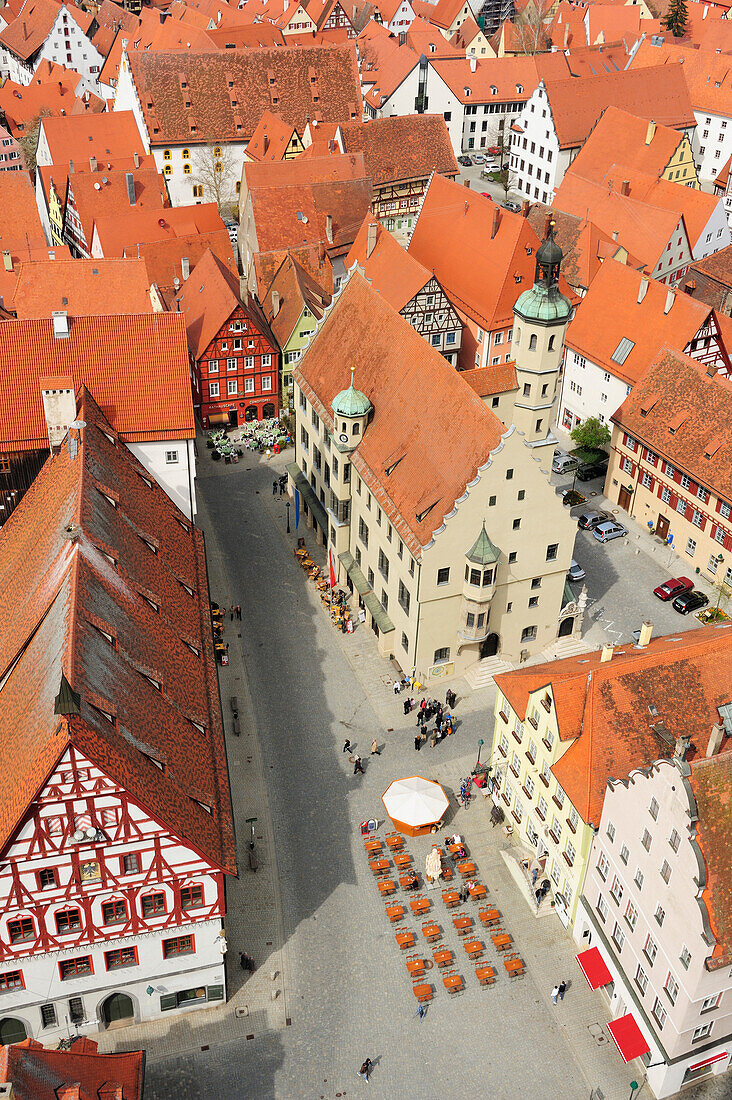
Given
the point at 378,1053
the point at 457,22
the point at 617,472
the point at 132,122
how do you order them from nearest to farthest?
the point at 378,1053
the point at 617,472
the point at 132,122
the point at 457,22

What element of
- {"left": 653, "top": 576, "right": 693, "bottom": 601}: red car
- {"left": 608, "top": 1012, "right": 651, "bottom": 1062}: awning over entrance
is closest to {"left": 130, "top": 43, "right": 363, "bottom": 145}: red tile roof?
{"left": 653, "top": 576, "right": 693, "bottom": 601}: red car

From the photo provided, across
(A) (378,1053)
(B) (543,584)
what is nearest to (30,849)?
(A) (378,1053)

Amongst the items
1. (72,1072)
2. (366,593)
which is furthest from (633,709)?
(72,1072)

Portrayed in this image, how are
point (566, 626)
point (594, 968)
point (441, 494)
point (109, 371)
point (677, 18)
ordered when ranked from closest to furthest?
point (594, 968) < point (441, 494) < point (109, 371) < point (566, 626) < point (677, 18)

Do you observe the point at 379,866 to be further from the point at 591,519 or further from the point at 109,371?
the point at 591,519

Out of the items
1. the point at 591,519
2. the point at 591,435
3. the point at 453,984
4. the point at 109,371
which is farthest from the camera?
the point at 591,435

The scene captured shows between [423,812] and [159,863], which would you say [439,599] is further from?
[159,863]

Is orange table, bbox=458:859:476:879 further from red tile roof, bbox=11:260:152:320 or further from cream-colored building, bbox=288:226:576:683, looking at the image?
red tile roof, bbox=11:260:152:320
